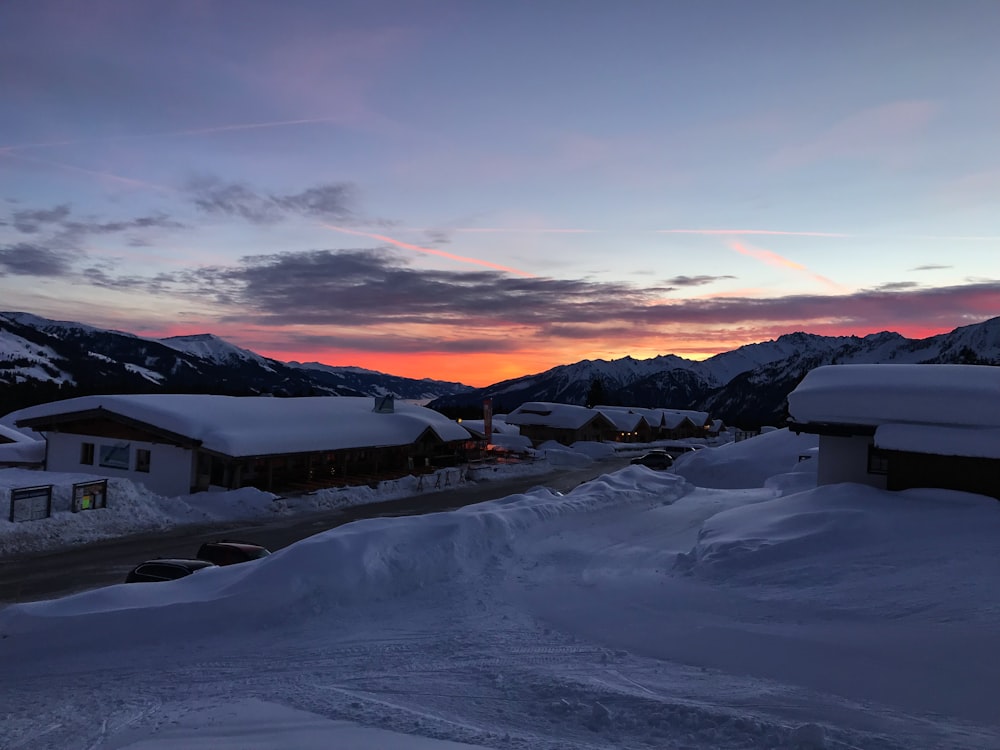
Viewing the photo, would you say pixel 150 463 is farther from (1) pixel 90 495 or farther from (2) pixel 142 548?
(2) pixel 142 548

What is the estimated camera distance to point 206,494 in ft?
99.2

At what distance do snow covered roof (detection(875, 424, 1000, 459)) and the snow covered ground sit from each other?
1348mm

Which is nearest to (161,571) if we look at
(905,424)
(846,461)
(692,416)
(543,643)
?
(543,643)

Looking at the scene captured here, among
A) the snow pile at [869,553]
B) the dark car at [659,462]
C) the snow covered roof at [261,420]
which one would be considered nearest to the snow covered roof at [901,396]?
the snow pile at [869,553]

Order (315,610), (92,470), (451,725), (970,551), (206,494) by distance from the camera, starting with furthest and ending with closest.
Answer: (92,470), (206,494), (970,551), (315,610), (451,725)

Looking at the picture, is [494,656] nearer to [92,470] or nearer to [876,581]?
[876,581]

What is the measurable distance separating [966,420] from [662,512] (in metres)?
→ 9.65

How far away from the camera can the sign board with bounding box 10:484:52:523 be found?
73.3 ft

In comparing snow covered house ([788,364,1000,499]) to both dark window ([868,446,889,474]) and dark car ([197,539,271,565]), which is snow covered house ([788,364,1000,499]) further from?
dark car ([197,539,271,565])

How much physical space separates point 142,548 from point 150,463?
11.1 m

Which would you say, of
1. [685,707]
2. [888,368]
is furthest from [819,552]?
[888,368]

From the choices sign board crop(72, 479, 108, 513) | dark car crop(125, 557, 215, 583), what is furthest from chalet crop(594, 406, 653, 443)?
dark car crop(125, 557, 215, 583)

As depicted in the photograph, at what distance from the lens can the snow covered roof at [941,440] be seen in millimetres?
18047

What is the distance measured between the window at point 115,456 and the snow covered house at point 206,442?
5cm
